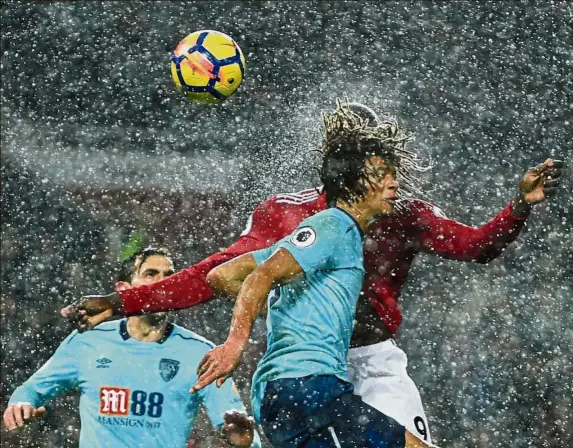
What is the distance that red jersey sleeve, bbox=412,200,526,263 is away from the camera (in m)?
3.69

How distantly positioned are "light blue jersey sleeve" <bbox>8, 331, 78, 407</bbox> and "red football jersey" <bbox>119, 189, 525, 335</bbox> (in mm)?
594

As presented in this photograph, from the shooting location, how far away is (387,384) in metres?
3.54

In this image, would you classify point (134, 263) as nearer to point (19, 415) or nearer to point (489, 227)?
point (19, 415)

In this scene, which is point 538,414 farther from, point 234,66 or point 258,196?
point 234,66

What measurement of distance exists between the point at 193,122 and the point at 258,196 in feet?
2.51

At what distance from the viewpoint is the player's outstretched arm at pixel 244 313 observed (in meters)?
2.67

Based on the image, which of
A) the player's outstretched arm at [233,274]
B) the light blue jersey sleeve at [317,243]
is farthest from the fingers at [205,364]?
the player's outstretched arm at [233,274]

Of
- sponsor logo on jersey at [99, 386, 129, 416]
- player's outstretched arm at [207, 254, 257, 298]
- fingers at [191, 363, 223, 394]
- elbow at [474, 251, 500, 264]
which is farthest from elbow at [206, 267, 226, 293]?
elbow at [474, 251, 500, 264]

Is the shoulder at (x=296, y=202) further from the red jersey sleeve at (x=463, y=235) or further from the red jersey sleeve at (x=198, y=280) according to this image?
the red jersey sleeve at (x=463, y=235)

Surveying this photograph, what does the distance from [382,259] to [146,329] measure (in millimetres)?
1060

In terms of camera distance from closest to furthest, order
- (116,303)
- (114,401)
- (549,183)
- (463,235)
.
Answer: (549,183)
(116,303)
(463,235)
(114,401)

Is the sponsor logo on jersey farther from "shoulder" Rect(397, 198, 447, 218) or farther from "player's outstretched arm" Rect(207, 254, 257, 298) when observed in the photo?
"shoulder" Rect(397, 198, 447, 218)

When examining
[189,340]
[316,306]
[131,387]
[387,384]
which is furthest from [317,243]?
[131,387]

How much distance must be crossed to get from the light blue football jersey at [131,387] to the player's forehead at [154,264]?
0.24m
